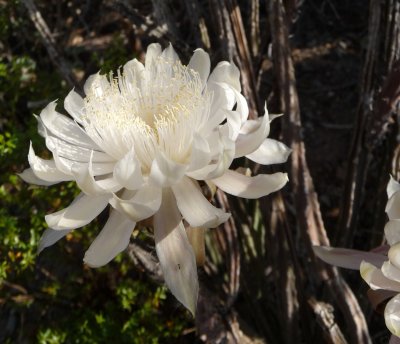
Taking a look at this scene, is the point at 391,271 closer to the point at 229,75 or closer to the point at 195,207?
the point at 195,207

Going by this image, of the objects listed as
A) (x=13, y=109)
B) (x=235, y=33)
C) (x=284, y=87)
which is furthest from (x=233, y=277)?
(x=13, y=109)

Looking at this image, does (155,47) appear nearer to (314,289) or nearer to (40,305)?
(314,289)

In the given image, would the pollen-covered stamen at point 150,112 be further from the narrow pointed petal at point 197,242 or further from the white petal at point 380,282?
the white petal at point 380,282

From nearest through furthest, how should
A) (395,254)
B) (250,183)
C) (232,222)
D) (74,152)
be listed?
(395,254) → (250,183) → (74,152) → (232,222)

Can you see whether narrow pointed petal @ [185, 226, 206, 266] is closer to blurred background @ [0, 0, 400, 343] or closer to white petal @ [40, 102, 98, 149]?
blurred background @ [0, 0, 400, 343]

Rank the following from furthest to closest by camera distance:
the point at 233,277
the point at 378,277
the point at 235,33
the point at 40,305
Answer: the point at 40,305 < the point at 233,277 < the point at 235,33 < the point at 378,277

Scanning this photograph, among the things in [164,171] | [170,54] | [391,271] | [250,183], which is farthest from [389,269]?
[170,54]

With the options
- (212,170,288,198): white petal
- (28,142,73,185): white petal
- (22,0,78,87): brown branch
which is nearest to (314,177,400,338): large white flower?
(212,170,288,198): white petal
